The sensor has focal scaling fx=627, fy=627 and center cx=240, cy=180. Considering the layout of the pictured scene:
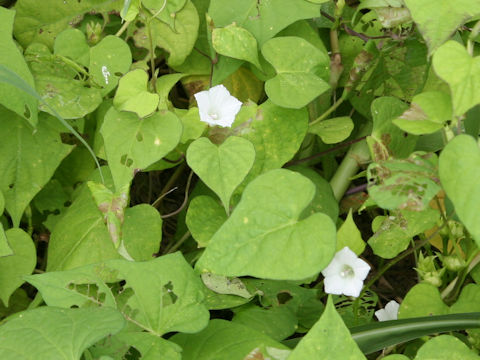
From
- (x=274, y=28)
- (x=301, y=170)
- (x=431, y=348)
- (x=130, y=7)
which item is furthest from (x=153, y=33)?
(x=431, y=348)

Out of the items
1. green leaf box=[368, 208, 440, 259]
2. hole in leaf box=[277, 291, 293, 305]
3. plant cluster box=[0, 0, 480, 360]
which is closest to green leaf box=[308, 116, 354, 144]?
plant cluster box=[0, 0, 480, 360]

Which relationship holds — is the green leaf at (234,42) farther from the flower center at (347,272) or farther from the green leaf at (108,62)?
the flower center at (347,272)

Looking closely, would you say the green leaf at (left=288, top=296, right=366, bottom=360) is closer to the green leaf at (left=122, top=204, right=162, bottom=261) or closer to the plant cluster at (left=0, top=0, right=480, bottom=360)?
the plant cluster at (left=0, top=0, right=480, bottom=360)

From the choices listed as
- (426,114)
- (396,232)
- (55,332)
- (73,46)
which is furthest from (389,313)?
(73,46)

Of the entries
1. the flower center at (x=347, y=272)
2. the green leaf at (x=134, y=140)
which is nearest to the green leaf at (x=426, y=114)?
the flower center at (x=347, y=272)

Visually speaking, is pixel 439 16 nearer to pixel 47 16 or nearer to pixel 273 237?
pixel 273 237

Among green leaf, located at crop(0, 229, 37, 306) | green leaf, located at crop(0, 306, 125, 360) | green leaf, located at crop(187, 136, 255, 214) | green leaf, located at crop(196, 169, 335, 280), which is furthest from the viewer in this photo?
green leaf, located at crop(0, 229, 37, 306)
